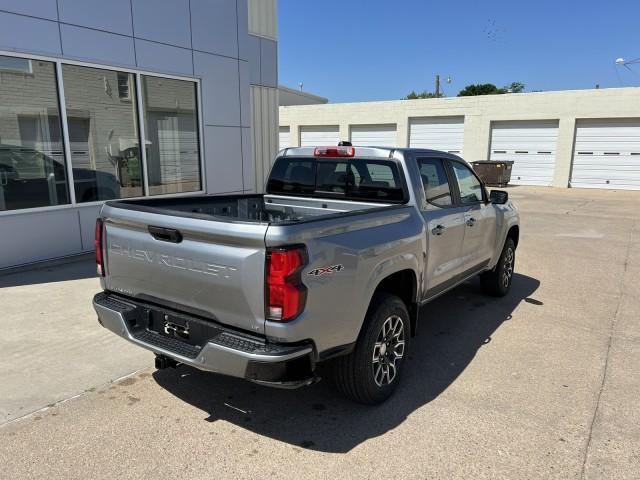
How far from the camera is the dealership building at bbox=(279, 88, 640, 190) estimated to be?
73.4ft

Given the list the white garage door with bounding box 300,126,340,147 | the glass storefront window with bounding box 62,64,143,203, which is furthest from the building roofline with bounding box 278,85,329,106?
the glass storefront window with bounding box 62,64,143,203

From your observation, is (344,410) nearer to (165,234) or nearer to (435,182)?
(165,234)

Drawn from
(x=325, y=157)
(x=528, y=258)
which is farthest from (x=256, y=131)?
(x=325, y=157)

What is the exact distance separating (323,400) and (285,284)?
1416 millimetres

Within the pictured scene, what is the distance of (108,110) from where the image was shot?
8273mm

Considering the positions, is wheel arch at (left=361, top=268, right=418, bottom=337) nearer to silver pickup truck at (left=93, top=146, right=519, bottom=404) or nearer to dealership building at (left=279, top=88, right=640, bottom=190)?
silver pickup truck at (left=93, top=146, right=519, bottom=404)

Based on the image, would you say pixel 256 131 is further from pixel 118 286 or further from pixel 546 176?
pixel 546 176

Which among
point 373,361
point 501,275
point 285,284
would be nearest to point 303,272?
point 285,284

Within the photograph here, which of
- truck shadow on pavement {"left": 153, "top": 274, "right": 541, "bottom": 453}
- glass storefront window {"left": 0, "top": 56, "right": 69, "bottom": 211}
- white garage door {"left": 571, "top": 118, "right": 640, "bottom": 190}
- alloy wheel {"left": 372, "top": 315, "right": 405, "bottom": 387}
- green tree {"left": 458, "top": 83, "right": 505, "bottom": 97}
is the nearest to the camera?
truck shadow on pavement {"left": 153, "top": 274, "right": 541, "bottom": 453}

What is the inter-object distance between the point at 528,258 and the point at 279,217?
18.3ft

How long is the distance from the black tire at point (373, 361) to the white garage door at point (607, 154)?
76.7 ft

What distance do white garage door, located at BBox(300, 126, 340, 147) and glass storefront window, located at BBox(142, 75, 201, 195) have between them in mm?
20634

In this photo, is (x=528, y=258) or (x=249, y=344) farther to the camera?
(x=528, y=258)

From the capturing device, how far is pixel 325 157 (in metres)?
4.61
